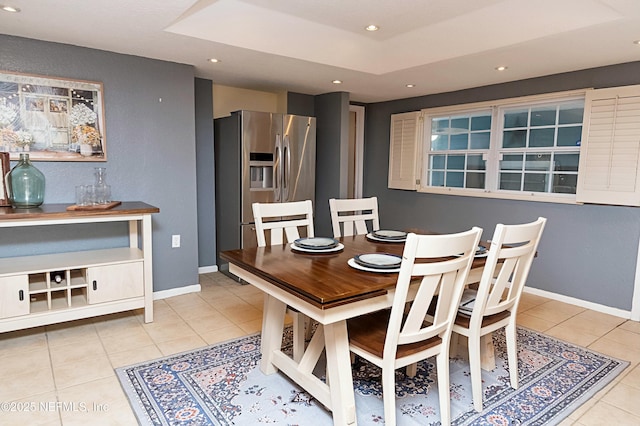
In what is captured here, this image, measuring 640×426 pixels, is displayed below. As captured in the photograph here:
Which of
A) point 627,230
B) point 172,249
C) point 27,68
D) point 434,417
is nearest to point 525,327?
point 627,230

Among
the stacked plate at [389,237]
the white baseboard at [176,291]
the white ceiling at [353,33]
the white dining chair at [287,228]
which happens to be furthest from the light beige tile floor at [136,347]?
the white ceiling at [353,33]

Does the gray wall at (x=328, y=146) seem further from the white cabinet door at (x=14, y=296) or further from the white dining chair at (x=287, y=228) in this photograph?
the white cabinet door at (x=14, y=296)

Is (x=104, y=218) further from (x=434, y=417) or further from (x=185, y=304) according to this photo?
(x=434, y=417)

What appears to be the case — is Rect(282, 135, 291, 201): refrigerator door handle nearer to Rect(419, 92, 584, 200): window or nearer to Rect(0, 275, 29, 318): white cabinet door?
Rect(419, 92, 584, 200): window

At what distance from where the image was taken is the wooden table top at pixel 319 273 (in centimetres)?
154

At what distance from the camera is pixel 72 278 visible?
2943 millimetres

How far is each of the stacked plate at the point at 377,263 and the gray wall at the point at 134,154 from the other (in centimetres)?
223

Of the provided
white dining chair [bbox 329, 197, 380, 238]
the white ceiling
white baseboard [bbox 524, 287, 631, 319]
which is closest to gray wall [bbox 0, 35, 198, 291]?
the white ceiling

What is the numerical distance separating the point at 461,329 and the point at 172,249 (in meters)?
2.67

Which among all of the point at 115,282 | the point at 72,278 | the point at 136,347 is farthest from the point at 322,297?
the point at 72,278

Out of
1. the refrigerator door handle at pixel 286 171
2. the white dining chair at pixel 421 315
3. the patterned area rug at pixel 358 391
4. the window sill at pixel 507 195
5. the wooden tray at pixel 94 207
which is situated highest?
the refrigerator door handle at pixel 286 171

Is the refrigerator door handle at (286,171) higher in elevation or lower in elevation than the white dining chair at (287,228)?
higher

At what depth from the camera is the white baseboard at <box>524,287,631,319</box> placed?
338 centimetres

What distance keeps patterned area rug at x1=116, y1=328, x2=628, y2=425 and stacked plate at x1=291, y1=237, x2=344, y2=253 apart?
0.76m
